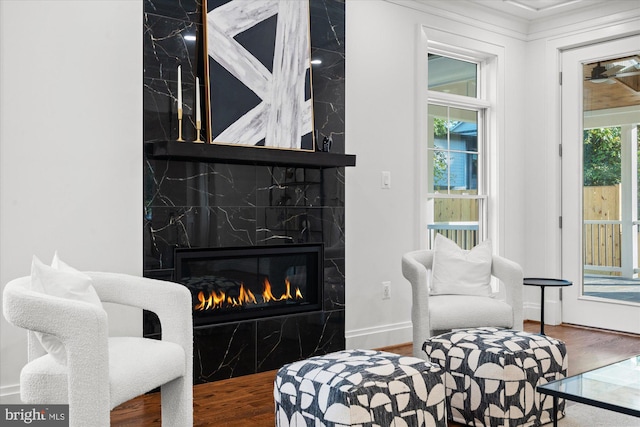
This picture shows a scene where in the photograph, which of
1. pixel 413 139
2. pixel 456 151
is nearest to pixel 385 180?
pixel 413 139

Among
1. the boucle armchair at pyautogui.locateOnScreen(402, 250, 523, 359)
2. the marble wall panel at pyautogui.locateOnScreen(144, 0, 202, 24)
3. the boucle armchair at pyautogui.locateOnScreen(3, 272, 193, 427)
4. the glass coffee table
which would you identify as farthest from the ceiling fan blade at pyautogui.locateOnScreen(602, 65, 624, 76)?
the boucle armchair at pyautogui.locateOnScreen(3, 272, 193, 427)

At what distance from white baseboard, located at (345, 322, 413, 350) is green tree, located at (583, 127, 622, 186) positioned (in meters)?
2.02

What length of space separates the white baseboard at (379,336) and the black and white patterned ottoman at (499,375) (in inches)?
54.5

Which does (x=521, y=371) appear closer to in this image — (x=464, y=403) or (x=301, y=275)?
(x=464, y=403)

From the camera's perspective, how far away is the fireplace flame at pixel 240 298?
3.61 meters

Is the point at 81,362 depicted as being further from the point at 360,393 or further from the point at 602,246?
the point at 602,246

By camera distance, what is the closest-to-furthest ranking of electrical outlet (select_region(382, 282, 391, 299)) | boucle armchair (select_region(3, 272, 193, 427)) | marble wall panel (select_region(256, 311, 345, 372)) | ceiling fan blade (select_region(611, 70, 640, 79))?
1. boucle armchair (select_region(3, 272, 193, 427))
2. marble wall panel (select_region(256, 311, 345, 372))
3. electrical outlet (select_region(382, 282, 391, 299))
4. ceiling fan blade (select_region(611, 70, 640, 79))

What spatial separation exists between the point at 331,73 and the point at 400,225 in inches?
47.9

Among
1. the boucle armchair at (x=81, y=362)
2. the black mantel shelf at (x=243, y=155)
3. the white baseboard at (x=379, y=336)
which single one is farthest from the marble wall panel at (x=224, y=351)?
the boucle armchair at (x=81, y=362)

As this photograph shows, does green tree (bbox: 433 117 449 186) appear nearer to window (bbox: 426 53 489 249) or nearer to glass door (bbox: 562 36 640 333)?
window (bbox: 426 53 489 249)

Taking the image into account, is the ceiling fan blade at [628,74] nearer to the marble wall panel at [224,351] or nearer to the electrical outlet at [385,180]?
the electrical outlet at [385,180]

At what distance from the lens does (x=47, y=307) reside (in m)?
2.04

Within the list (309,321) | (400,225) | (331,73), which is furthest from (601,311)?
(331,73)

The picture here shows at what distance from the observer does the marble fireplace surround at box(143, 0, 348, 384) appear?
3424mm
